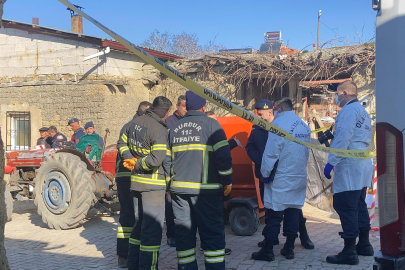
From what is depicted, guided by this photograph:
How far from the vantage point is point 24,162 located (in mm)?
8844

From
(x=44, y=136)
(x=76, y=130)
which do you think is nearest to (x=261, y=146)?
(x=76, y=130)

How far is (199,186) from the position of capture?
13.5ft

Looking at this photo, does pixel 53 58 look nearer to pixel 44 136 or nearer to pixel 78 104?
pixel 78 104

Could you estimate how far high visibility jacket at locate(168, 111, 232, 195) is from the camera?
413 centimetres

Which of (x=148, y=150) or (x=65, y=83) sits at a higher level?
(x=65, y=83)

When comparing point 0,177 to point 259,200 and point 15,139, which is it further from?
point 15,139

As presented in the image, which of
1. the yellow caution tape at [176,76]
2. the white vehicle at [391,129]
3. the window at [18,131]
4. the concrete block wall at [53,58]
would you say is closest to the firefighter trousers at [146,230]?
the yellow caution tape at [176,76]

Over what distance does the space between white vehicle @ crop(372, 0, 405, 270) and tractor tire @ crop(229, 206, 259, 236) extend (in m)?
3.40

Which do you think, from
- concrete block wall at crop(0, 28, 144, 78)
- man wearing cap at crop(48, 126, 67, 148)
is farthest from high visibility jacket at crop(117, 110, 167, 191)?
concrete block wall at crop(0, 28, 144, 78)

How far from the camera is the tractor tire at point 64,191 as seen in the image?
21.8 ft

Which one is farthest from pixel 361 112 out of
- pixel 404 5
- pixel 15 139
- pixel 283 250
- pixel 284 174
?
pixel 15 139

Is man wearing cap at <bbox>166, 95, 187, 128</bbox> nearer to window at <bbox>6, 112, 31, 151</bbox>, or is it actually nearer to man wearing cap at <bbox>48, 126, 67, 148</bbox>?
man wearing cap at <bbox>48, 126, 67, 148</bbox>

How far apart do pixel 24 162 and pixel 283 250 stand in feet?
20.3

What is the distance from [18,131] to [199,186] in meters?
11.0
